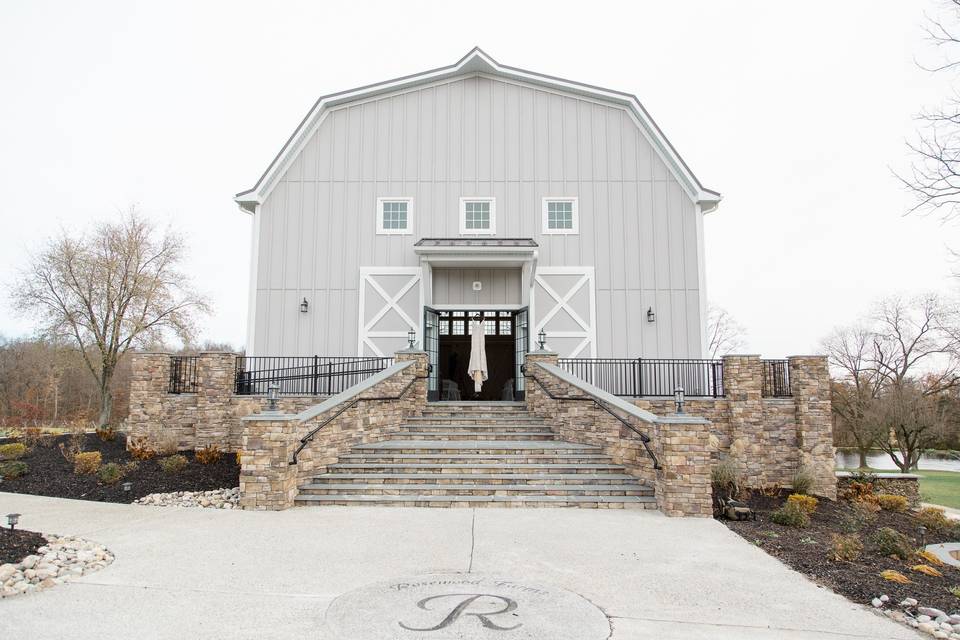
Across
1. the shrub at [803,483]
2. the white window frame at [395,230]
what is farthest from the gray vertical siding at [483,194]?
the shrub at [803,483]

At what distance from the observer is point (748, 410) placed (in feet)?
42.5

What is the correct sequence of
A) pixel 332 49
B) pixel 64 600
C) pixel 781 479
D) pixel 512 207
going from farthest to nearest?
pixel 332 49 < pixel 512 207 < pixel 781 479 < pixel 64 600

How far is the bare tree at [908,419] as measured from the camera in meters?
28.8

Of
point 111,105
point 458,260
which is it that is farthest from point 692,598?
point 111,105

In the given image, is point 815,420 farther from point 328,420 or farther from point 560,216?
point 328,420

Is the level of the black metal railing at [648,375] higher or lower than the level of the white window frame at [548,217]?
lower

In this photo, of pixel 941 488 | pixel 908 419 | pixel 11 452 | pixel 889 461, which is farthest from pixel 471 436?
pixel 889 461

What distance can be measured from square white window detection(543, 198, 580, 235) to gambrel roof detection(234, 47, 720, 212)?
2813 mm

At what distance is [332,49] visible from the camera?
682 inches

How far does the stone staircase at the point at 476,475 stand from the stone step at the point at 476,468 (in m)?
0.02

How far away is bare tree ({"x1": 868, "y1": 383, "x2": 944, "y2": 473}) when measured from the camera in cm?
2878

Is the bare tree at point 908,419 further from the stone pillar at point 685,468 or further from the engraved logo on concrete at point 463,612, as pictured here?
the engraved logo on concrete at point 463,612

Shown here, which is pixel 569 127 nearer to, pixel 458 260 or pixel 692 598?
pixel 458 260

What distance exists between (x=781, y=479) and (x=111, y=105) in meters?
19.7
